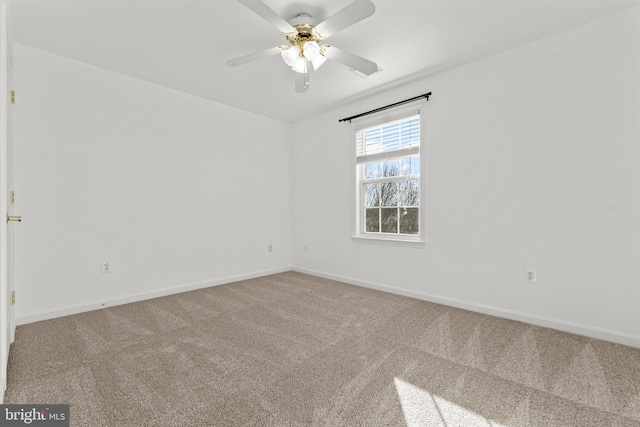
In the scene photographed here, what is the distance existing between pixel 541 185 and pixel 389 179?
1.65m

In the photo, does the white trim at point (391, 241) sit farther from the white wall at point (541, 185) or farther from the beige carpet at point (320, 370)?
the beige carpet at point (320, 370)

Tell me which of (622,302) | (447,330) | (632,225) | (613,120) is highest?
(613,120)

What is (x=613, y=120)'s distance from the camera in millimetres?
2301

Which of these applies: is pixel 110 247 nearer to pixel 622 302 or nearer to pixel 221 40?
pixel 221 40

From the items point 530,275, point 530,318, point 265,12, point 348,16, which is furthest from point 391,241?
point 265,12

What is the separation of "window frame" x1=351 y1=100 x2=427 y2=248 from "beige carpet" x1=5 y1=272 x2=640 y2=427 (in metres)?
0.96

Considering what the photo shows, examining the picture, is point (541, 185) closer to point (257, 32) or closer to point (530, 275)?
point (530, 275)

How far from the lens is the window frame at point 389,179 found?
3.43 meters

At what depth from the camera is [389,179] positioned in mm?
3865

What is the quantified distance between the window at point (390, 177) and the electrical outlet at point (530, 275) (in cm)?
106

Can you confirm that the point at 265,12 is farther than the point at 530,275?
No

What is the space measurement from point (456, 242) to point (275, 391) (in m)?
2.41

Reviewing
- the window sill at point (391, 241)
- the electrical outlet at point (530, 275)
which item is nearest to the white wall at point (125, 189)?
the window sill at point (391, 241)

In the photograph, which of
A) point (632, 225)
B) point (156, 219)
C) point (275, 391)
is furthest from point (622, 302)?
point (156, 219)
